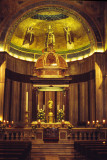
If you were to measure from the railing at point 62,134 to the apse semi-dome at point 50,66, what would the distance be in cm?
459

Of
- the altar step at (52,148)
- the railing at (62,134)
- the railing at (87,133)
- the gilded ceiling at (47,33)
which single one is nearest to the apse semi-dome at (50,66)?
the gilded ceiling at (47,33)

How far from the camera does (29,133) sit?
1244cm

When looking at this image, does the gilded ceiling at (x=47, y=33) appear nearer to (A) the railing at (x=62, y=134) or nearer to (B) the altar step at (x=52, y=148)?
(A) the railing at (x=62, y=134)

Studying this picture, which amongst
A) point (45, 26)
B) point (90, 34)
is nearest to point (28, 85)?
point (45, 26)

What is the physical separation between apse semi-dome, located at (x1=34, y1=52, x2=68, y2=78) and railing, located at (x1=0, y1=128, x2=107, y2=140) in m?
4.59

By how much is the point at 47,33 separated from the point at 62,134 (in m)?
9.67

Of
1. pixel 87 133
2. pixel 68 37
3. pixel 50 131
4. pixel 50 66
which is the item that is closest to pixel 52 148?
pixel 87 133

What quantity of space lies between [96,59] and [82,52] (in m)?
3.41

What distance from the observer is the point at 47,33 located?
63.3 feet

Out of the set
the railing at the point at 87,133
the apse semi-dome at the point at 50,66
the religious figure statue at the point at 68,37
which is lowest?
the railing at the point at 87,133

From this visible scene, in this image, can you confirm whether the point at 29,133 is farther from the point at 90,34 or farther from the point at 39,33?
the point at 39,33

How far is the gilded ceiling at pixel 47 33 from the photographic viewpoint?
18.5 meters

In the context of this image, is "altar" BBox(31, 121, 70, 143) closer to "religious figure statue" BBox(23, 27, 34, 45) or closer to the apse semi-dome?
the apse semi-dome

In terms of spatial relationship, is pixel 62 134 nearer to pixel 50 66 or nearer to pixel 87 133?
pixel 87 133
